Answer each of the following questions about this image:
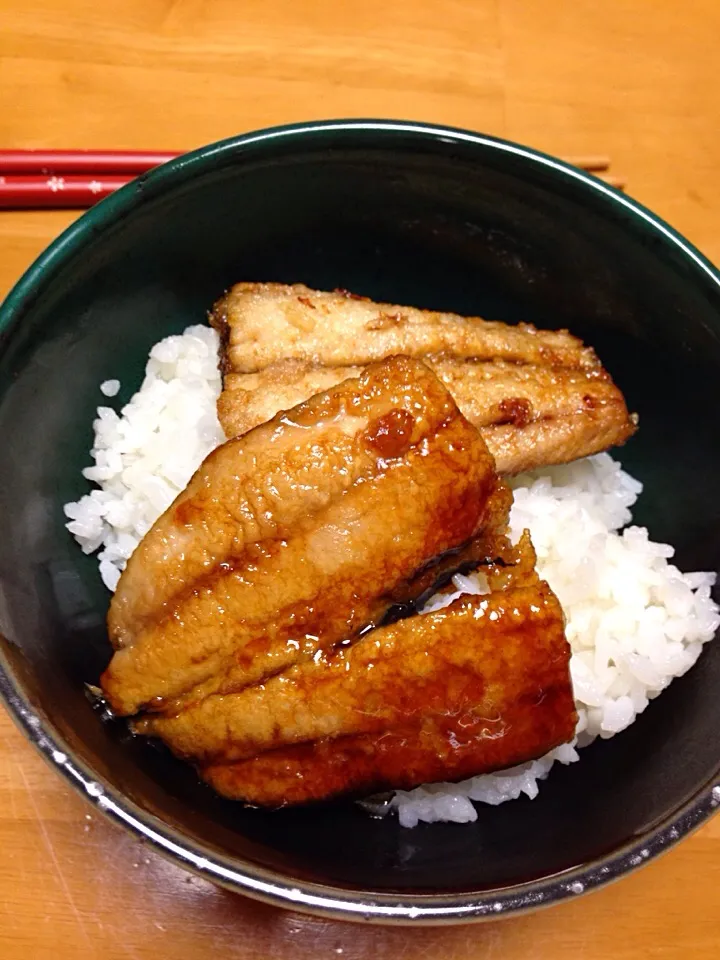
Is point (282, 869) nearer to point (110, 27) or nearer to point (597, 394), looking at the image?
point (597, 394)

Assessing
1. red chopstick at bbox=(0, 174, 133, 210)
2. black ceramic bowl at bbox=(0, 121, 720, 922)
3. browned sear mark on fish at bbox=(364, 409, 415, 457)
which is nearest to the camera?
black ceramic bowl at bbox=(0, 121, 720, 922)

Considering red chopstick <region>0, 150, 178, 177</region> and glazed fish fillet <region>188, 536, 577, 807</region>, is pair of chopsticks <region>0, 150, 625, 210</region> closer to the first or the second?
red chopstick <region>0, 150, 178, 177</region>

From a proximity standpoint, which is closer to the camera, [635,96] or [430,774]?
[430,774]

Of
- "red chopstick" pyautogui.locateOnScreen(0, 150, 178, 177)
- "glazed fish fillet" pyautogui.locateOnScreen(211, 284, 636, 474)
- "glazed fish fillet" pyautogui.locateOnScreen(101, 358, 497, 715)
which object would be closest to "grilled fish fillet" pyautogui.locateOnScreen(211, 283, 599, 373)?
"glazed fish fillet" pyautogui.locateOnScreen(211, 284, 636, 474)

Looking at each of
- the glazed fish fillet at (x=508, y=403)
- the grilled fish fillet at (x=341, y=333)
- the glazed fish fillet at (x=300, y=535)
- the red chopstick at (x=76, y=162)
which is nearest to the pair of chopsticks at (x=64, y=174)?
the red chopstick at (x=76, y=162)

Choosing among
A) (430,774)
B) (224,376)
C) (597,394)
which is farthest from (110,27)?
(430,774)

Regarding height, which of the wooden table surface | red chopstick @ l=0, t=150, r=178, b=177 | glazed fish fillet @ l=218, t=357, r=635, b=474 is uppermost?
the wooden table surface

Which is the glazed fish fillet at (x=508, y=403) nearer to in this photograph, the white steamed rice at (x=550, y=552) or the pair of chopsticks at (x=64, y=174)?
the white steamed rice at (x=550, y=552)
